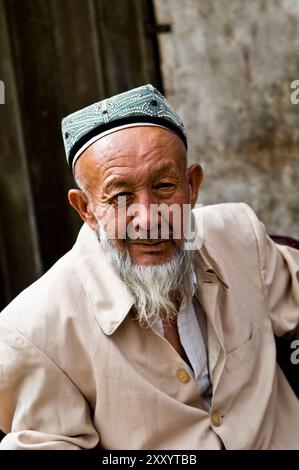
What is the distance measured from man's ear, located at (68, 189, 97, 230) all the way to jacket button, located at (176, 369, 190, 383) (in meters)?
0.59

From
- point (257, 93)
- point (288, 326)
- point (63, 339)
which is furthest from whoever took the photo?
point (257, 93)

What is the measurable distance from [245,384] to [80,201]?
88 cm

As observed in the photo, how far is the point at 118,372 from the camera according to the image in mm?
2387

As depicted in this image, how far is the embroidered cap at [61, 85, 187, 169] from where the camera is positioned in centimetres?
242

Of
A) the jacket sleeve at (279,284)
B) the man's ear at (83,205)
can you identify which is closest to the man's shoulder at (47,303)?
the man's ear at (83,205)

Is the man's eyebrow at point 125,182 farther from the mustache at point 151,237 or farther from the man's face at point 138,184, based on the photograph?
the mustache at point 151,237

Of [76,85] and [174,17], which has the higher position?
[174,17]

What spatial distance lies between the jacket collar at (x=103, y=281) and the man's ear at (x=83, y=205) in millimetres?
69

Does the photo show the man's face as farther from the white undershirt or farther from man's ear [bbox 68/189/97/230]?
the white undershirt

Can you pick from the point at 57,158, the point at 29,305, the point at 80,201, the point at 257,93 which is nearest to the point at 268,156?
the point at 257,93

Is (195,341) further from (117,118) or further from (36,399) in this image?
(117,118)

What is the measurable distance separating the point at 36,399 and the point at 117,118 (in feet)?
3.14

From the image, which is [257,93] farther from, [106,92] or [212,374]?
[212,374]

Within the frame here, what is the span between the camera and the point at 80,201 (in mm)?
2557
